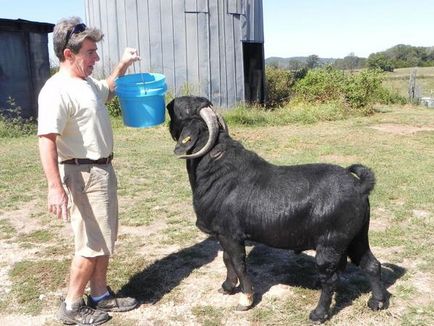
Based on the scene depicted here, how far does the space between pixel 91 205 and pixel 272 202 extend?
4.19 feet

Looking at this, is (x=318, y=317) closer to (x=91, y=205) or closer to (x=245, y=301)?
(x=245, y=301)

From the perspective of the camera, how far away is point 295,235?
338 cm

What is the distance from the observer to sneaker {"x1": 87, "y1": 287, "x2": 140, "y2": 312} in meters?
3.70

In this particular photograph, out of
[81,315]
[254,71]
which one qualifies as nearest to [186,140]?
[81,315]

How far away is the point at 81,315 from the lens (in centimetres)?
350

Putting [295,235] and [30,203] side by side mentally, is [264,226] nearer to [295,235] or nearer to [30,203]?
[295,235]

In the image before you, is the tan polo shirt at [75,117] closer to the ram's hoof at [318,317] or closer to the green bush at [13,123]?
the ram's hoof at [318,317]

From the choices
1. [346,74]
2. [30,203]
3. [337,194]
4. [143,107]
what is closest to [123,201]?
[30,203]

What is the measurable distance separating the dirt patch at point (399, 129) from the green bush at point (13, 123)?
8.99 meters

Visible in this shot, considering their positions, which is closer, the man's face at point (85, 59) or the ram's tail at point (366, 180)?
the man's face at point (85, 59)

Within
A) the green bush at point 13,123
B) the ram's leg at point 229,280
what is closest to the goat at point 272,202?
the ram's leg at point 229,280

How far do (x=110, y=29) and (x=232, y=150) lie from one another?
1133cm

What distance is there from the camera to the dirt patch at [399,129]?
11.7 meters

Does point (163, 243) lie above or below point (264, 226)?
below
